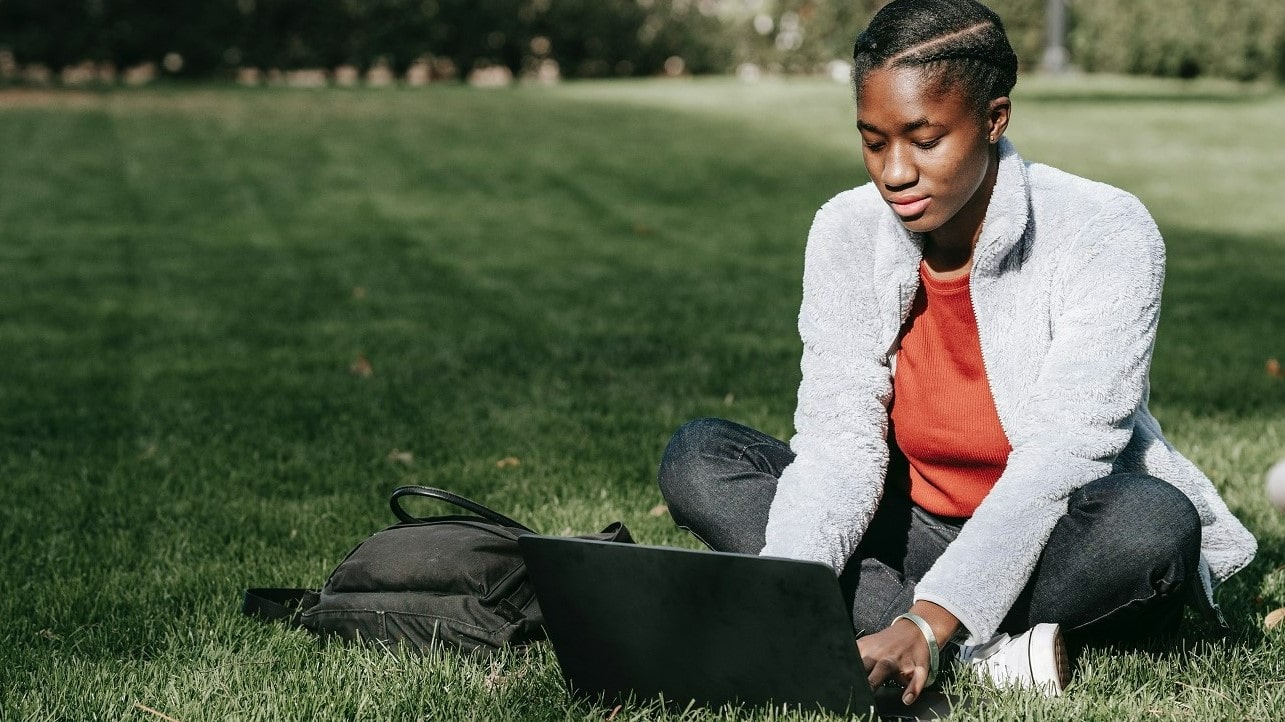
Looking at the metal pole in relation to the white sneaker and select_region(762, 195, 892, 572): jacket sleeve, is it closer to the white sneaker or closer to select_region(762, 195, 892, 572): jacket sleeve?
select_region(762, 195, 892, 572): jacket sleeve

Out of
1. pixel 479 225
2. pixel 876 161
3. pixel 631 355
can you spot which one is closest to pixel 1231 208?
pixel 479 225

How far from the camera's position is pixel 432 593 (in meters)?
3.07

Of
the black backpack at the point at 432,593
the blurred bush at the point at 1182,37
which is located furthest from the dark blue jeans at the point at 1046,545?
the blurred bush at the point at 1182,37

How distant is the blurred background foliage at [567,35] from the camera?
23375mm

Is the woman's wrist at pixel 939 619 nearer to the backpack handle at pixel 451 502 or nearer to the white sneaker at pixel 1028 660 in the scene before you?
the white sneaker at pixel 1028 660

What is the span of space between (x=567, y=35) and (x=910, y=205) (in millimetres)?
25597

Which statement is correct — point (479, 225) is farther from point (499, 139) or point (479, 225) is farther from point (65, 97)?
point (65, 97)

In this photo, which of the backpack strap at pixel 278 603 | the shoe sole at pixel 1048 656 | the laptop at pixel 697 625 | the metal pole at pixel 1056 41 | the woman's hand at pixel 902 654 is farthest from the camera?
the metal pole at pixel 1056 41

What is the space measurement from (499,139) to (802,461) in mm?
12195

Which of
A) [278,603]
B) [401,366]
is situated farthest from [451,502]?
[401,366]

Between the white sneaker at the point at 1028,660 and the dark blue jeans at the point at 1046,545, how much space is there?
8 centimetres

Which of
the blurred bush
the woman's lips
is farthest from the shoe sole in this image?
the blurred bush

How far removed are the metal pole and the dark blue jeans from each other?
23784 millimetres

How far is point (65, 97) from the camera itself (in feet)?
65.1
